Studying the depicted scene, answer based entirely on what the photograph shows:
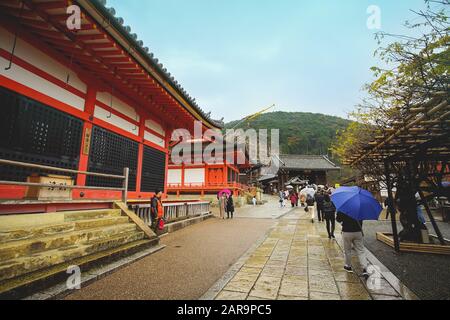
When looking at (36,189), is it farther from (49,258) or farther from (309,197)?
(309,197)

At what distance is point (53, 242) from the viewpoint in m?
3.83

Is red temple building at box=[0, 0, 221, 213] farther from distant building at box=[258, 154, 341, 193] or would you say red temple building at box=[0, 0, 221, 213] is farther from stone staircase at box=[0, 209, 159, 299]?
distant building at box=[258, 154, 341, 193]

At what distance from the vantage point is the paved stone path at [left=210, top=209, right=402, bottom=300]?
335 cm

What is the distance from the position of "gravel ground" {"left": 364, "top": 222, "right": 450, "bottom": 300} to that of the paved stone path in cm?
44

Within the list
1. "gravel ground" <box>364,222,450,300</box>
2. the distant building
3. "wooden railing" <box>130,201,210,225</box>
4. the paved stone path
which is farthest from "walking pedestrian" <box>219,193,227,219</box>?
the distant building

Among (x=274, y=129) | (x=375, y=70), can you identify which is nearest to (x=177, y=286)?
(x=375, y=70)

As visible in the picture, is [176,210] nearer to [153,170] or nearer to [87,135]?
[153,170]

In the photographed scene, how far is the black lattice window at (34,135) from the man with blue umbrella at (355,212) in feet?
20.4

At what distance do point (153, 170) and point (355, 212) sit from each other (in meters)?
7.37

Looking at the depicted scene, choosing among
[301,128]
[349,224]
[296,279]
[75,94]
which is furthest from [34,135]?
[301,128]

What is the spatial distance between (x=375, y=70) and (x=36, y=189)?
30.8 feet

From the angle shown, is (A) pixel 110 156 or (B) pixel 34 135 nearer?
(B) pixel 34 135
